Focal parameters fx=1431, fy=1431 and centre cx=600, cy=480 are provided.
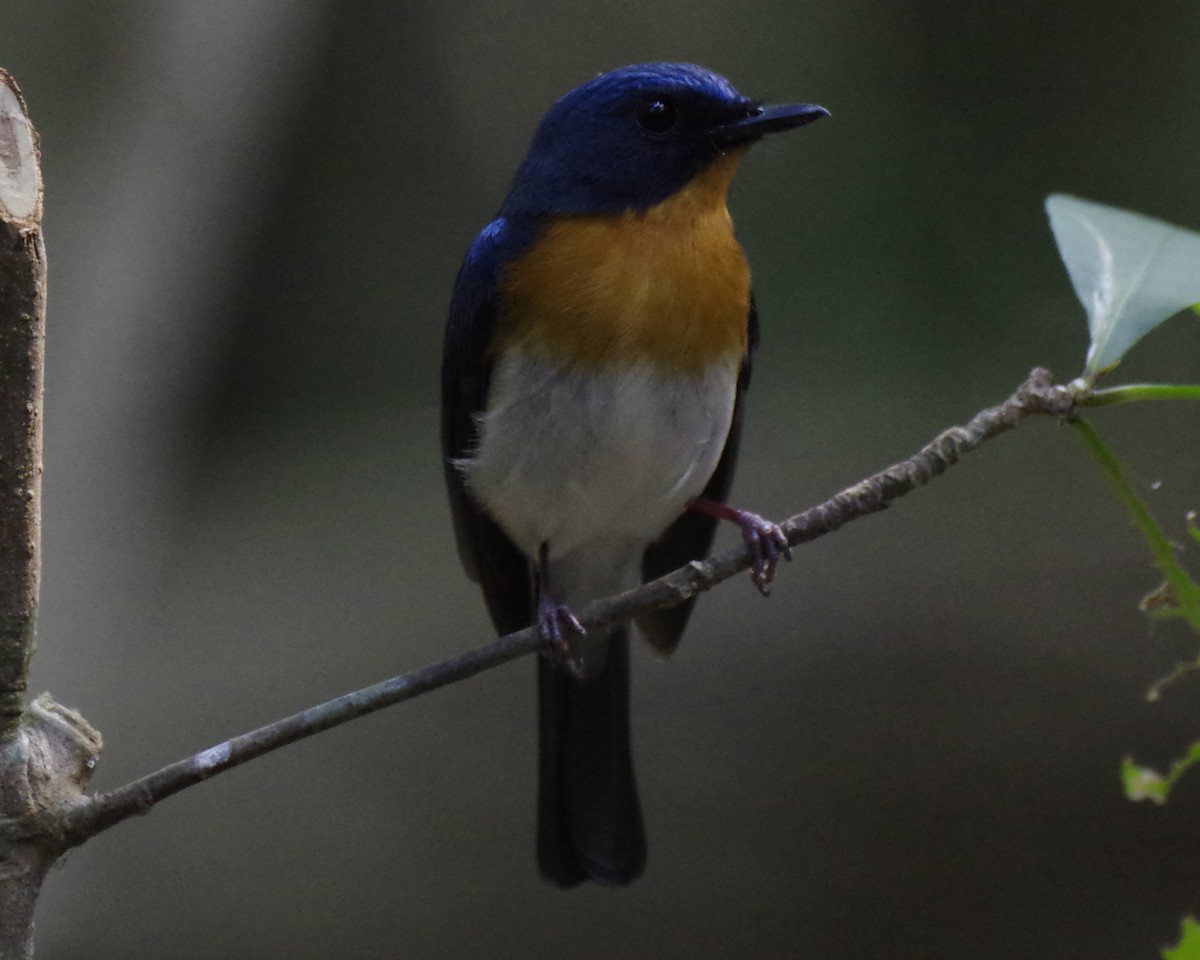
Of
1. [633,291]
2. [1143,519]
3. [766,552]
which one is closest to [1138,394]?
[1143,519]

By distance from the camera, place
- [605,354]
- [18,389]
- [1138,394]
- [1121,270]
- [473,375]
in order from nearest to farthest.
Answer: [18,389] < [1138,394] < [1121,270] < [605,354] < [473,375]

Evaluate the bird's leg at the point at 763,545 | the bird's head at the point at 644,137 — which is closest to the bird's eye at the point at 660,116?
the bird's head at the point at 644,137

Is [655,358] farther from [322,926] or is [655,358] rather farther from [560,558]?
[322,926]

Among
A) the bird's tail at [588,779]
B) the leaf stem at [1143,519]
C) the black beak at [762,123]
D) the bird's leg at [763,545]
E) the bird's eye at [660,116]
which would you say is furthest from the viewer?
the bird's tail at [588,779]

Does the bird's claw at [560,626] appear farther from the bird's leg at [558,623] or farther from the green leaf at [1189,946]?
the green leaf at [1189,946]

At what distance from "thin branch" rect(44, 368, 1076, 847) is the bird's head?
1057mm

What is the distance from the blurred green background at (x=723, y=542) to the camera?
4.42 metres

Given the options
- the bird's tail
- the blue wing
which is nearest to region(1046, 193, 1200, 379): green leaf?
the blue wing

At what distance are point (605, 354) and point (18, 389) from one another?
4.61ft

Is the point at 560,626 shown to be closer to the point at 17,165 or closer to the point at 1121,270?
the point at 1121,270

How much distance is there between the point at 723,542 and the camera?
188 inches

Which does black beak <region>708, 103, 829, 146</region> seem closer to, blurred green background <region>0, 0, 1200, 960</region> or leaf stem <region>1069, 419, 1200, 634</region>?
leaf stem <region>1069, 419, 1200, 634</region>

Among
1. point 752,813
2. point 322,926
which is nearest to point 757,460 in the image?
point 752,813

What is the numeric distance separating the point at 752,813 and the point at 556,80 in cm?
316
